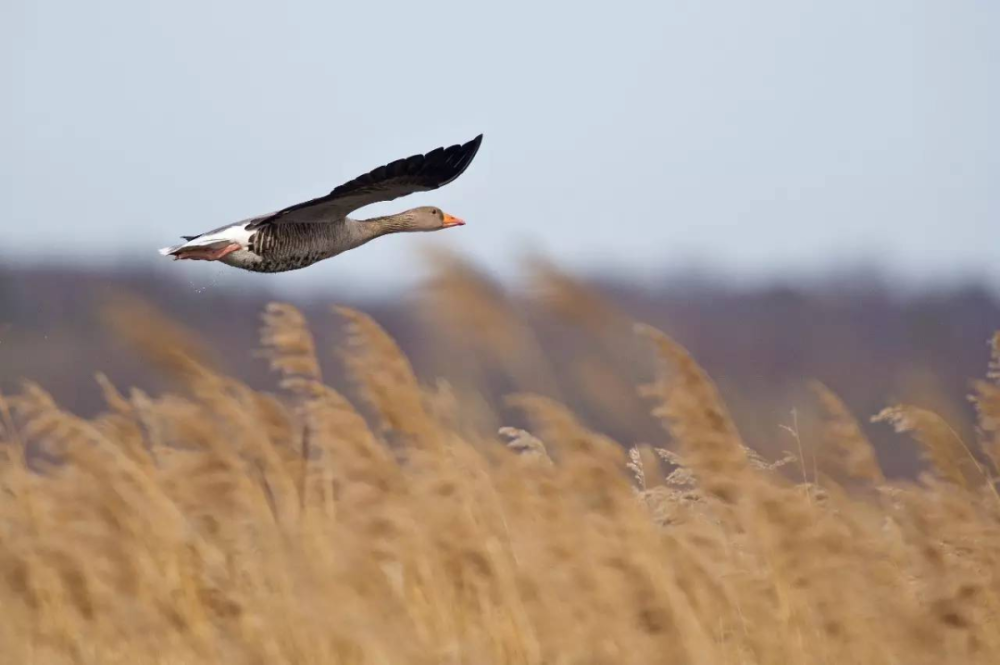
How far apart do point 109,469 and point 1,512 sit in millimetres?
418

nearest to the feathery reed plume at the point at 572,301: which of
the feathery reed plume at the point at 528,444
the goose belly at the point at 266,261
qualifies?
the feathery reed plume at the point at 528,444

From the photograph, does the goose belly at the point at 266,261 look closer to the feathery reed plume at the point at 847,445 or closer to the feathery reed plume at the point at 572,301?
the feathery reed plume at the point at 572,301

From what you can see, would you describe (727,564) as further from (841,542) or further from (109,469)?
(109,469)

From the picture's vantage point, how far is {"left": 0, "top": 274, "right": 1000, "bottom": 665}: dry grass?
4469 mm

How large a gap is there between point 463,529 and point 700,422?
0.89m

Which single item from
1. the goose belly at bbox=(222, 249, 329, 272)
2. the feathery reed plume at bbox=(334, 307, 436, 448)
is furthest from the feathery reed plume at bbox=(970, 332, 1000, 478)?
the goose belly at bbox=(222, 249, 329, 272)

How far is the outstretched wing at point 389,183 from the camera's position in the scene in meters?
6.10

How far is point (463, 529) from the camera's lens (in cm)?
479

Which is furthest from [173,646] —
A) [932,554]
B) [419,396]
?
[932,554]

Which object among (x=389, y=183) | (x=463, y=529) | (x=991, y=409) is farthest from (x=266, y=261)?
(x=991, y=409)

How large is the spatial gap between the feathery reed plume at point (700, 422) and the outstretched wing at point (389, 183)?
5.76 ft

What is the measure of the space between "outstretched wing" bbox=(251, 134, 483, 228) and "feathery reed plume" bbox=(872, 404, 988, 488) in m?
2.32

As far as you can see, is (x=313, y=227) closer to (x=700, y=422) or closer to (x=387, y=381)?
(x=387, y=381)

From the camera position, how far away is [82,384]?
22.3 metres
